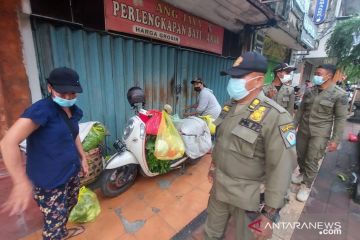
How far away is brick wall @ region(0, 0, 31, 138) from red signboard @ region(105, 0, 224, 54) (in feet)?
3.85

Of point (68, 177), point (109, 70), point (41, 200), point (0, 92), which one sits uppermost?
point (109, 70)

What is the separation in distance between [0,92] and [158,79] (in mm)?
2709

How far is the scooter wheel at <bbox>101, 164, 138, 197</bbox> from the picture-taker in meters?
2.82

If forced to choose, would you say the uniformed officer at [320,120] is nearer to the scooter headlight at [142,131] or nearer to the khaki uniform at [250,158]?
the khaki uniform at [250,158]

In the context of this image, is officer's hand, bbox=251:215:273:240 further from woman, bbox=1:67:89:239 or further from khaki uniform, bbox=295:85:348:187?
khaki uniform, bbox=295:85:348:187

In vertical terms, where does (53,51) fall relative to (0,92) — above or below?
above

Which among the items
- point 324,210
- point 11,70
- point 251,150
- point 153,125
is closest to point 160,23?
point 153,125

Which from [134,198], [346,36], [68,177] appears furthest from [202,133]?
[346,36]

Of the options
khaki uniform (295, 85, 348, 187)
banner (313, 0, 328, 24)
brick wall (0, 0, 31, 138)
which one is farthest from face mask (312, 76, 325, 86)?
banner (313, 0, 328, 24)

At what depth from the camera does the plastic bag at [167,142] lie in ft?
9.30

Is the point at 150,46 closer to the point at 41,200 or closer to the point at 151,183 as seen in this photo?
the point at 151,183

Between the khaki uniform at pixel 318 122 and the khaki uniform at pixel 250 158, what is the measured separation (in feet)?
6.10

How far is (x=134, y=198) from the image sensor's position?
119 inches

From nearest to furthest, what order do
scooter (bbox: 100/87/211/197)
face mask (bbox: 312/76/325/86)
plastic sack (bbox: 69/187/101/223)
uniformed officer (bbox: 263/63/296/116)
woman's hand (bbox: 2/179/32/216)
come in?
woman's hand (bbox: 2/179/32/216) < plastic sack (bbox: 69/187/101/223) < scooter (bbox: 100/87/211/197) < face mask (bbox: 312/76/325/86) < uniformed officer (bbox: 263/63/296/116)
